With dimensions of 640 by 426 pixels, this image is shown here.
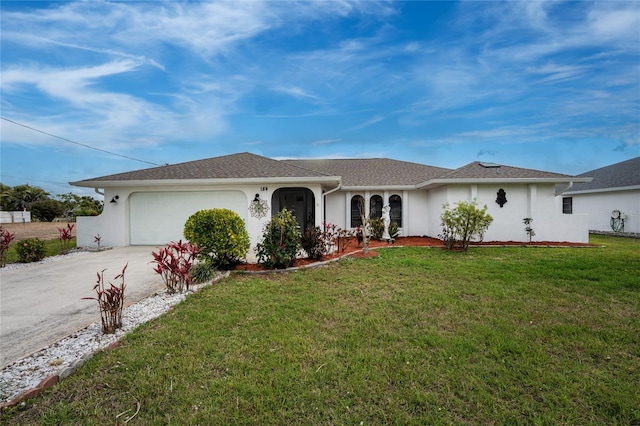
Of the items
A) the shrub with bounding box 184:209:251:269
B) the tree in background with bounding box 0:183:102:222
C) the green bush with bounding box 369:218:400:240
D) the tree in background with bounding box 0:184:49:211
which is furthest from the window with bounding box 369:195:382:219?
the tree in background with bounding box 0:184:49:211

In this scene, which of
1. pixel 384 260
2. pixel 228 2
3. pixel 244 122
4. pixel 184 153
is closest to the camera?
pixel 384 260

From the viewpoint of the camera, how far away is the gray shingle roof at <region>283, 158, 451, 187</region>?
1433 centimetres

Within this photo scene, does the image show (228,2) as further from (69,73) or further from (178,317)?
(178,317)

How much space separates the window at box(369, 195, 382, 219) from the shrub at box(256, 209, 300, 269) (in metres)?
7.69

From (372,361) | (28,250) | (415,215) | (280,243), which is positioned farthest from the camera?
(415,215)

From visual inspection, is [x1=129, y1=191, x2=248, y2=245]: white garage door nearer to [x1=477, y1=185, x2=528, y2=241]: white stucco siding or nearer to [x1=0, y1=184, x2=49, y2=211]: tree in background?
[x1=477, y1=185, x2=528, y2=241]: white stucco siding

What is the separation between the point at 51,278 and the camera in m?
7.07

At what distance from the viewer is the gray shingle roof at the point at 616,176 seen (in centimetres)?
1548

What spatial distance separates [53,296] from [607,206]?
977 inches

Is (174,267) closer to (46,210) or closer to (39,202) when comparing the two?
(46,210)

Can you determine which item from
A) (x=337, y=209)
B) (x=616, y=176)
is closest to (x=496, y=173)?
(x=337, y=209)

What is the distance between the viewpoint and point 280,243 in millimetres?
7496

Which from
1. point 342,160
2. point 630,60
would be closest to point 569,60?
point 630,60

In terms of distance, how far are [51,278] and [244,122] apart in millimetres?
12240
